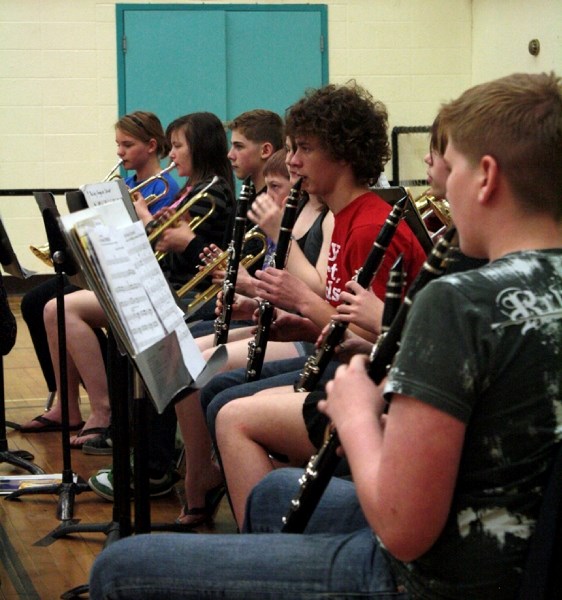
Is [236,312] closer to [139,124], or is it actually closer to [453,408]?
[139,124]

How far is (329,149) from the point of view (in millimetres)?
2564

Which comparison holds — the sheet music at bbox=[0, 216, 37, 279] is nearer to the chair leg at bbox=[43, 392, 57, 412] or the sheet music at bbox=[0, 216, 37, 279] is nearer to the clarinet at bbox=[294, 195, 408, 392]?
the chair leg at bbox=[43, 392, 57, 412]

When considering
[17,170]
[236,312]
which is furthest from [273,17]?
[236,312]

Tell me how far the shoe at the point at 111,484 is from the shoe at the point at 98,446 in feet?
1.33

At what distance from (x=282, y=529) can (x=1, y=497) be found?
190 centimetres

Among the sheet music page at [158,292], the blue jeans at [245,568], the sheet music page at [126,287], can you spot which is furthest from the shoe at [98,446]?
the blue jeans at [245,568]

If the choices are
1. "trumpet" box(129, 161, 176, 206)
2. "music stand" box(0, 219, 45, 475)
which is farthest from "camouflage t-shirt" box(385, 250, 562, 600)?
"trumpet" box(129, 161, 176, 206)

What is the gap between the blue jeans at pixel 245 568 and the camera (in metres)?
1.27

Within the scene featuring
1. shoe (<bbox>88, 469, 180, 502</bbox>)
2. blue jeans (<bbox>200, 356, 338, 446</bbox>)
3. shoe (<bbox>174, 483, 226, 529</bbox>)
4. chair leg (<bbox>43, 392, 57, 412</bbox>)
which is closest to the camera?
blue jeans (<bbox>200, 356, 338, 446</bbox>)

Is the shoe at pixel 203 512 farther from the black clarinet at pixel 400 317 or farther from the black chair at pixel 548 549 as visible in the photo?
the black chair at pixel 548 549

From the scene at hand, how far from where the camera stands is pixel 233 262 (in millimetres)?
2891

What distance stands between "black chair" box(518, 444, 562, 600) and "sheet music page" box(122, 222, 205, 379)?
2.68 ft

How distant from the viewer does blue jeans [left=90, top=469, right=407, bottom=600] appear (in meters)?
1.27

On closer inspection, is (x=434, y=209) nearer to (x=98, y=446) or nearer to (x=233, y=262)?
(x=233, y=262)
